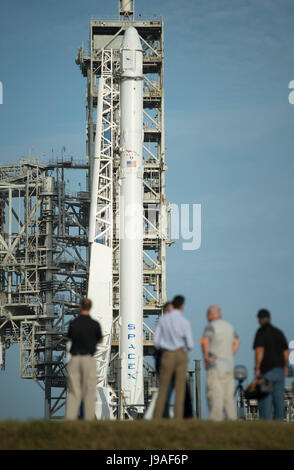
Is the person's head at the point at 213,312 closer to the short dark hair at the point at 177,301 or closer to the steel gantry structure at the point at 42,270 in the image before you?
the short dark hair at the point at 177,301

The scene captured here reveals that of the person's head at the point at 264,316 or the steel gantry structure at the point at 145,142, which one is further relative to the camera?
the steel gantry structure at the point at 145,142

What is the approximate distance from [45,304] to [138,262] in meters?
15.9

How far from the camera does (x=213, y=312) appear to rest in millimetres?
21203

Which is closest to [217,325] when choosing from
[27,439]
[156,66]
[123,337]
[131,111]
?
[27,439]

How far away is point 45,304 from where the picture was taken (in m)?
69.9

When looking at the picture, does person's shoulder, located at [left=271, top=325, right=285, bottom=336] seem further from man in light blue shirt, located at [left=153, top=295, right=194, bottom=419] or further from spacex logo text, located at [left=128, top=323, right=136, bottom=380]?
spacex logo text, located at [left=128, top=323, right=136, bottom=380]

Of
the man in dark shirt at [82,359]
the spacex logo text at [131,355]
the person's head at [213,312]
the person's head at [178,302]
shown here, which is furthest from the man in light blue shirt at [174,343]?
the spacex logo text at [131,355]

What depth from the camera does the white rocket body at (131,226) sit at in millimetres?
54406

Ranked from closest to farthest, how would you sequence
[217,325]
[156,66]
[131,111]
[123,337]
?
[217,325], [123,337], [131,111], [156,66]

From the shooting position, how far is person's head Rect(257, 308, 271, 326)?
2181 cm

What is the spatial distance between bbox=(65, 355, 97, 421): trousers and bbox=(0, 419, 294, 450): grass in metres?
1.34

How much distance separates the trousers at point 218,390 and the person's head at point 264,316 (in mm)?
1428

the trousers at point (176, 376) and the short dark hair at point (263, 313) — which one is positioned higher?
the short dark hair at point (263, 313)
